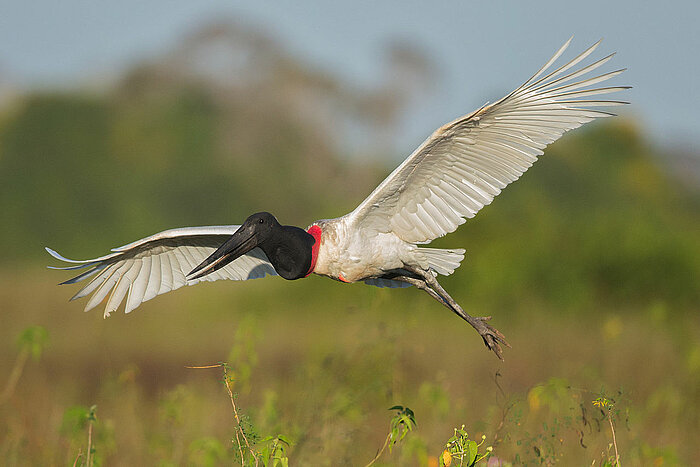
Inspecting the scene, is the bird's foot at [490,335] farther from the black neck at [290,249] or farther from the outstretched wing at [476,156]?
the black neck at [290,249]

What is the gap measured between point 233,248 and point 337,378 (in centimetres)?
109

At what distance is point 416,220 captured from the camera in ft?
18.5

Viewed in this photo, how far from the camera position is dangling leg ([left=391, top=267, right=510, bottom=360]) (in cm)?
532

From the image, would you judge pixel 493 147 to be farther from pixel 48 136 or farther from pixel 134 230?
pixel 48 136

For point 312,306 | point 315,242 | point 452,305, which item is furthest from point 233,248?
point 312,306

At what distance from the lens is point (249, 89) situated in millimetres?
27719

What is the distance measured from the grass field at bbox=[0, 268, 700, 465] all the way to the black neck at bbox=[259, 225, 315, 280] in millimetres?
393

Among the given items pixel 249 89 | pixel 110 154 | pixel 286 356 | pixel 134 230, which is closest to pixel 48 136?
pixel 110 154

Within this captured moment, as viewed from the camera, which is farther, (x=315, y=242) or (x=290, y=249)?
(x=315, y=242)

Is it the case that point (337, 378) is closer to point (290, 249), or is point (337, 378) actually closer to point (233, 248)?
point (290, 249)

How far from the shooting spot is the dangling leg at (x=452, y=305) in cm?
532

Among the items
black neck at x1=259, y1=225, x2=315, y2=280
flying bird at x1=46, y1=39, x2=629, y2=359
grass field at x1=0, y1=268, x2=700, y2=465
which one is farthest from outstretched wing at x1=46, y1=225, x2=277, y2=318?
black neck at x1=259, y1=225, x2=315, y2=280

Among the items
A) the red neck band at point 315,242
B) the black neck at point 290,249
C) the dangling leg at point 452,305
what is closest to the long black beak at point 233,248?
the black neck at point 290,249

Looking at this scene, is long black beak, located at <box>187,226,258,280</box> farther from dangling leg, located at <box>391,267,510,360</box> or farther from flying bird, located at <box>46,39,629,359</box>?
dangling leg, located at <box>391,267,510,360</box>
